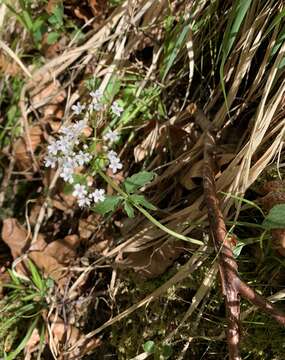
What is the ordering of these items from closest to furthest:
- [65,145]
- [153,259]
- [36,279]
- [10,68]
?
[65,145]
[153,259]
[36,279]
[10,68]

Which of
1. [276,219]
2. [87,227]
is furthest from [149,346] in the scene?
[276,219]

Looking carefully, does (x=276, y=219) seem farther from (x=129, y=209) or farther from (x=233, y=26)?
(x=233, y=26)

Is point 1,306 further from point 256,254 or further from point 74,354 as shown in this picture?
point 256,254

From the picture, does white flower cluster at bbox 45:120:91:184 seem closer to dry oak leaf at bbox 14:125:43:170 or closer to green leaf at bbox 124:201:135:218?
green leaf at bbox 124:201:135:218

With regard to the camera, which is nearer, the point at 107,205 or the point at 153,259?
the point at 107,205

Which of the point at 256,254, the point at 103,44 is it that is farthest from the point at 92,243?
the point at 103,44

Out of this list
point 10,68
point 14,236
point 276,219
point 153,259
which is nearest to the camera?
point 276,219

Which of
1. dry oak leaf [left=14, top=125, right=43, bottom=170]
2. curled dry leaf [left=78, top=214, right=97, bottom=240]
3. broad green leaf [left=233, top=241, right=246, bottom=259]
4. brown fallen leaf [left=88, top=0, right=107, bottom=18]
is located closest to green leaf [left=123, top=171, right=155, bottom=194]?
broad green leaf [left=233, top=241, right=246, bottom=259]
